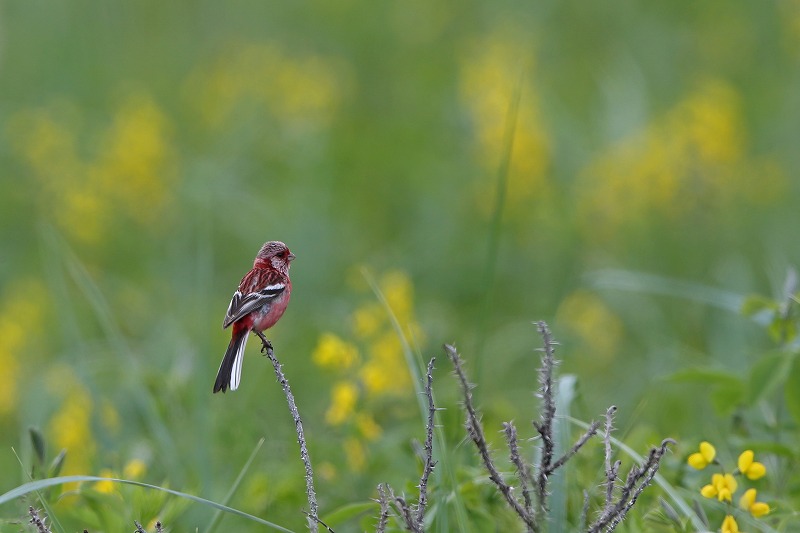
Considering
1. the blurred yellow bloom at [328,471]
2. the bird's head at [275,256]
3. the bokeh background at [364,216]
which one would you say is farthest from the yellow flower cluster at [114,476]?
the bird's head at [275,256]

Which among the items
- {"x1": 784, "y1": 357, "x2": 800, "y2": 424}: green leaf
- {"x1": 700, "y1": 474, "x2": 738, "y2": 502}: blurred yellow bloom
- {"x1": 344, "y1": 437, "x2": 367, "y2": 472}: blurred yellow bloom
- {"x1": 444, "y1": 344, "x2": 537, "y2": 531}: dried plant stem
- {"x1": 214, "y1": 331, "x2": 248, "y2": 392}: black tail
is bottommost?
{"x1": 344, "y1": 437, "x2": 367, "y2": 472}: blurred yellow bloom

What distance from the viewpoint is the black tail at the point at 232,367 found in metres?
1.72

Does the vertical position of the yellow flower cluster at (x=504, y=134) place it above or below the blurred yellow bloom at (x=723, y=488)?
above

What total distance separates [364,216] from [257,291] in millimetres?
5582

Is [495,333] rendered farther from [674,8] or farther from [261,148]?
[674,8]

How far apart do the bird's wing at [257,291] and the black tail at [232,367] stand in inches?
1.7

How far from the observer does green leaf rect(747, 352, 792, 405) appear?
8.61 feet

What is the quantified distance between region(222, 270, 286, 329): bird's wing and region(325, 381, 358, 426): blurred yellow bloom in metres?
1.29

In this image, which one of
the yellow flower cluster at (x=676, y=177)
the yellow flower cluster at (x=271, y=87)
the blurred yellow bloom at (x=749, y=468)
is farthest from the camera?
the yellow flower cluster at (x=271, y=87)

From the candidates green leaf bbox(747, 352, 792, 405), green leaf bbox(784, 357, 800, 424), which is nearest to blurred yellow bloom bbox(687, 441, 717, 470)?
green leaf bbox(747, 352, 792, 405)

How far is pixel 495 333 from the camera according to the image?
5.86 meters

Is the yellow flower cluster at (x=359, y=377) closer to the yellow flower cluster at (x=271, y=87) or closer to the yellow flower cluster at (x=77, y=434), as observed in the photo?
the yellow flower cluster at (x=77, y=434)

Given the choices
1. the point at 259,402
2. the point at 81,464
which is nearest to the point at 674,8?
the point at 259,402

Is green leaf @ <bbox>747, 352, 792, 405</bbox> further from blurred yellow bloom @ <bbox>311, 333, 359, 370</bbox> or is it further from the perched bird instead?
the perched bird
